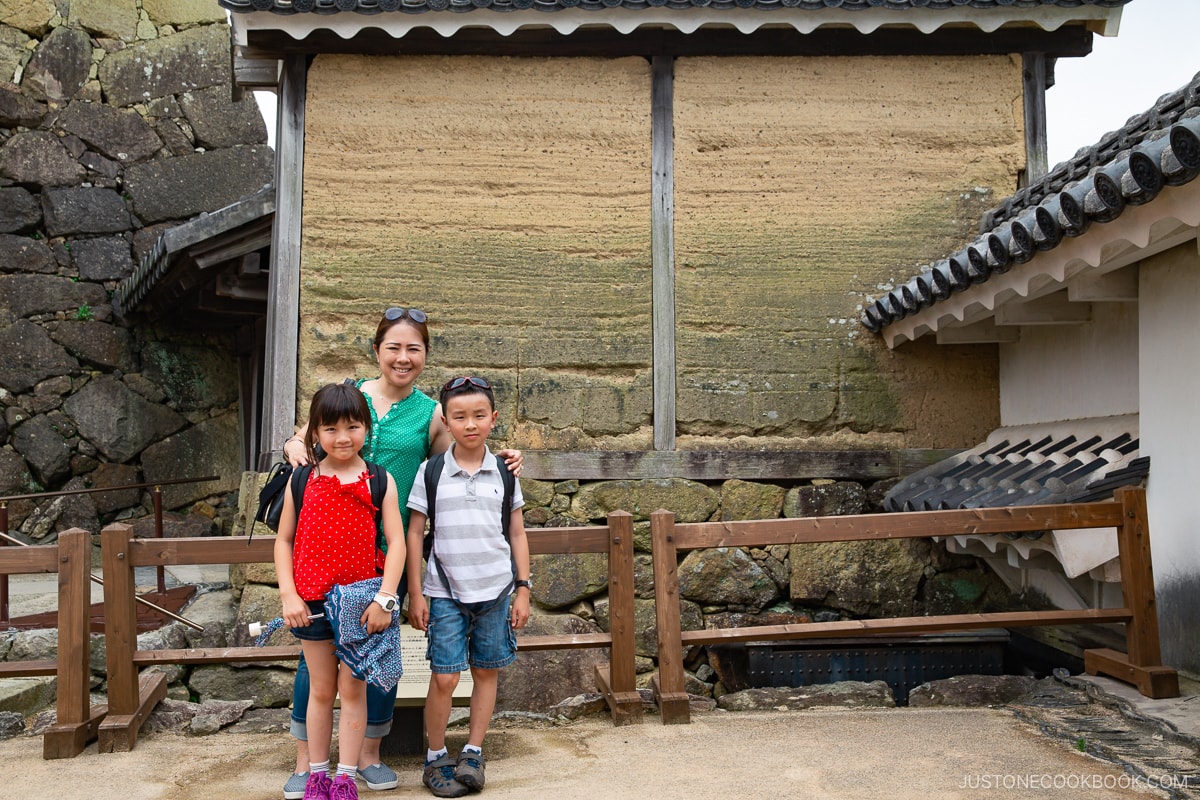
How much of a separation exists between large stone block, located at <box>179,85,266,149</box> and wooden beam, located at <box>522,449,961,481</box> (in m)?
6.87

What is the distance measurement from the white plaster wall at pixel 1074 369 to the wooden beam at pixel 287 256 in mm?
4162

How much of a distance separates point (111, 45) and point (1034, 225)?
987 cm

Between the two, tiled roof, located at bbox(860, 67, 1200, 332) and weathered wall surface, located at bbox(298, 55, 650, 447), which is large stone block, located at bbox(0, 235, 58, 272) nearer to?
weathered wall surface, located at bbox(298, 55, 650, 447)

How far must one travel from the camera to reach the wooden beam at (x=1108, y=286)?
4.31 meters

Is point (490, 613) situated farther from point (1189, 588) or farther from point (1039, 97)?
point (1039, 97)

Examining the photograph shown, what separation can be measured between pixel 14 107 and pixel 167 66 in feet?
5.13

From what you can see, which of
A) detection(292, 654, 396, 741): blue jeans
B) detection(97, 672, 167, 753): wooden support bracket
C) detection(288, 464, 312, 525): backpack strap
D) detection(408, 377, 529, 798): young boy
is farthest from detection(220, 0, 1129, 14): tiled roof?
detection(292, 654, 396, 741): blue jeans

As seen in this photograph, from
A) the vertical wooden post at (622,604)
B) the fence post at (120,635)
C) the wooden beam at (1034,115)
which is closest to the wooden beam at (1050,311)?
the wooden beam at (1034,115)

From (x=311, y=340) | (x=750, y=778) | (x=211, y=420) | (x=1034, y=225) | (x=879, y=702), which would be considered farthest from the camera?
(x=211, y=420)

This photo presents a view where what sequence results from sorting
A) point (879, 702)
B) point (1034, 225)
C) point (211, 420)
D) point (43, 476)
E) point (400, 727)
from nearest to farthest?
point (400, 727), point (1034, 225), point (879, 702), point (43, 476), point (211, 420)

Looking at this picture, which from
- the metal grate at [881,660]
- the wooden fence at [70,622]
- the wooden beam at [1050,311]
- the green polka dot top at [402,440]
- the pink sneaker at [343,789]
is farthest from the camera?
the metal grate at [881,660]

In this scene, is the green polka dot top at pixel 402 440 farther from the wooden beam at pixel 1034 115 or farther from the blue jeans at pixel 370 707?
the wooden beam at pixel 1034 115

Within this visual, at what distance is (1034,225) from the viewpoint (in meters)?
3.94

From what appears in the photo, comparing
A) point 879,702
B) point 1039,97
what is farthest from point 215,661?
point 1039,97
